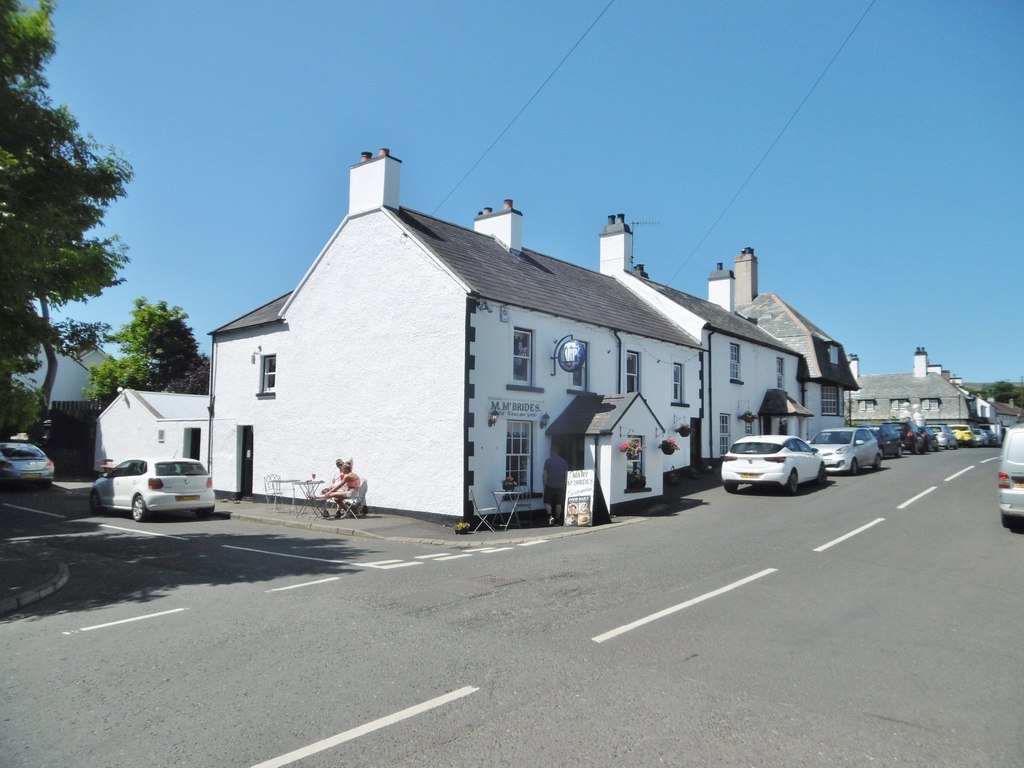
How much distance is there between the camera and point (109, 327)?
1531cm

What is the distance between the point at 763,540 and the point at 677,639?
652cm

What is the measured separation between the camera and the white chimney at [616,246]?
2694 cm

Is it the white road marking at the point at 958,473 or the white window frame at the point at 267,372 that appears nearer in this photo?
the white window frame at the point at 267,372

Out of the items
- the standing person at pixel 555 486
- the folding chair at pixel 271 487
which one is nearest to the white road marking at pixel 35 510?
the folding chair at pixel 271 487

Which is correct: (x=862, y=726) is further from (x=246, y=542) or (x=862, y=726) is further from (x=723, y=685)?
(x=246, y=542)

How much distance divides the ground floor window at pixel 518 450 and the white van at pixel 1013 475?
9.62 metres

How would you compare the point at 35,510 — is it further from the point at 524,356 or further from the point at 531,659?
the point at 531,659

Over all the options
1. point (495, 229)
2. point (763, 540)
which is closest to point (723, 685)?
point (763, 540)

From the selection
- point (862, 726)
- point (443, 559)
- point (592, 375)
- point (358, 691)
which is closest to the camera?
point (862, 726)

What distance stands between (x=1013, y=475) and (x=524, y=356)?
1021 cm

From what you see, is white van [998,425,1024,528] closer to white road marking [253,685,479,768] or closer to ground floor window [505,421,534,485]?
ground floor window [505,421,534,485]

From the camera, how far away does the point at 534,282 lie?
19.2 m

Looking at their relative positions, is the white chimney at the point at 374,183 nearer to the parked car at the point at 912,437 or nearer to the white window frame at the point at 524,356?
the white window frame at the point at 524,356

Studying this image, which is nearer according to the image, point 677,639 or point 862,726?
point 862,726
